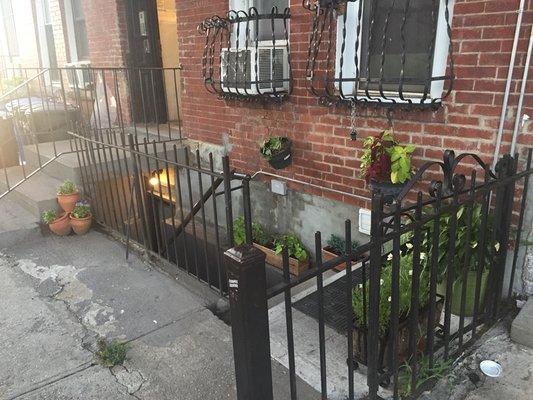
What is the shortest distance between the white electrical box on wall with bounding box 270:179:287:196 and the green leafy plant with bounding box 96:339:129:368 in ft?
7.12

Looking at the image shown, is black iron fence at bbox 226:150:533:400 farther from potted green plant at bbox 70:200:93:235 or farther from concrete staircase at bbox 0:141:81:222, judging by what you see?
concrete staircase at bbox 0:141:81:222

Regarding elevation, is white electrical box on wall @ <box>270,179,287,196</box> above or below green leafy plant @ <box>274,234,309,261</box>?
above

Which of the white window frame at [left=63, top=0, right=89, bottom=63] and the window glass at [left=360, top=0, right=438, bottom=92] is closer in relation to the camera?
the window glass at [left=360, top=0, right=438, bottom=92]

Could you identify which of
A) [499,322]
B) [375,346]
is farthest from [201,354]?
[499,322]

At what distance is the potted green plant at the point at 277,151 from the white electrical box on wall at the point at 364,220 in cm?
85

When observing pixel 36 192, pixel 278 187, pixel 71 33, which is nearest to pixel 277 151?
pixel 278 187

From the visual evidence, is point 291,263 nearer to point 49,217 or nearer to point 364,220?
point 364,220

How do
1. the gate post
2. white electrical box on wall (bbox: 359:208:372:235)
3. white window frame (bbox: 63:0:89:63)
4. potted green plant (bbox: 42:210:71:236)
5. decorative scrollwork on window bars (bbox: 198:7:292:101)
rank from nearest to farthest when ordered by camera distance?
the gate post
white electrical box on wall (bbox: 359:208:372:235)
decorative scrollwork on window bars (bbox: 198:7:292:101)
potted green plant (bbox: 42:210:71:236)
white window frame (bbox: 63:0:89:63)

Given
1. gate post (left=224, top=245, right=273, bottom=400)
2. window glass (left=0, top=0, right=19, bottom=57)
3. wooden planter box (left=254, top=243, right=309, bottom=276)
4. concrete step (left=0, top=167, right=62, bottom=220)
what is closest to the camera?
gate post (left=224, top=245, right=273, bottom=400)

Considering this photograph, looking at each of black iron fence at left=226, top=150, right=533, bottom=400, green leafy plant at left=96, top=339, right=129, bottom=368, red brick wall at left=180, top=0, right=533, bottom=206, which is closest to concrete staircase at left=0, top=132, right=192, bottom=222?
red brick wall at left=180, top=0, right=533, bottom=206

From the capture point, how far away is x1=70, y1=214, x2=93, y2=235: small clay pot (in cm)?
467

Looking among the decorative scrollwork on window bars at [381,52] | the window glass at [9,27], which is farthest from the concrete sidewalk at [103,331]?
the window glass at [9,27]

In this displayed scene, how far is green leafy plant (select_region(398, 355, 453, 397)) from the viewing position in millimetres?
2260

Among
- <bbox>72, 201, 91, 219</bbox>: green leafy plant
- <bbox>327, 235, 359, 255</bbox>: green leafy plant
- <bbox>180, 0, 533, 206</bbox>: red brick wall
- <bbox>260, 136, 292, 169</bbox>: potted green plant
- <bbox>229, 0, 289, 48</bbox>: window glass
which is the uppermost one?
<bbox>229, 0, 289, 48</bbox>: window glass
